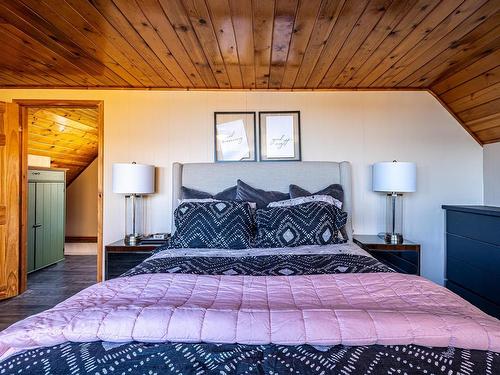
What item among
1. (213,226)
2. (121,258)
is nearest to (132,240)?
(121,258)

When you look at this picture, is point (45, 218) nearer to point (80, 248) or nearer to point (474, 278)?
point (80, 248)

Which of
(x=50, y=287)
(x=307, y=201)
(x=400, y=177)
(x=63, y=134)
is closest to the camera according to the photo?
(x=307, y=201)

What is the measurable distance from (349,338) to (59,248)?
16.0 ft

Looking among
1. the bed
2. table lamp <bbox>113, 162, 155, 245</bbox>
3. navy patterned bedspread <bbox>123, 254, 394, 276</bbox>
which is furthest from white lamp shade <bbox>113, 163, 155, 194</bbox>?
the bed

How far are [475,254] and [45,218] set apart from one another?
518 cm

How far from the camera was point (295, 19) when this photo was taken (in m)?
1.90

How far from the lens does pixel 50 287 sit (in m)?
3.49

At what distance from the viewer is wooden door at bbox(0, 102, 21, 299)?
3047 mm

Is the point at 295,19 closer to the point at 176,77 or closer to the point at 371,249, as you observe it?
the point at 176,77

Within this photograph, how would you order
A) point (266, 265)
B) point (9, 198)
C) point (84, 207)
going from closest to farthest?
point (266, 265)
point (9, 198)
point (84, 207)

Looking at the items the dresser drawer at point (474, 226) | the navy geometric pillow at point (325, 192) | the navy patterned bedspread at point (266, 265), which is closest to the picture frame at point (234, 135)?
the navy geometric pillow at point (325, 192)

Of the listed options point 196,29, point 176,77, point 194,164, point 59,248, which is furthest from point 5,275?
point 196,29

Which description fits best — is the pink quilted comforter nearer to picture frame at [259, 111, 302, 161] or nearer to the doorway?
picture frame at [259, 111, 302, 161]

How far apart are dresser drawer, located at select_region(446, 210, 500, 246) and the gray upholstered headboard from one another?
3.47 ft
